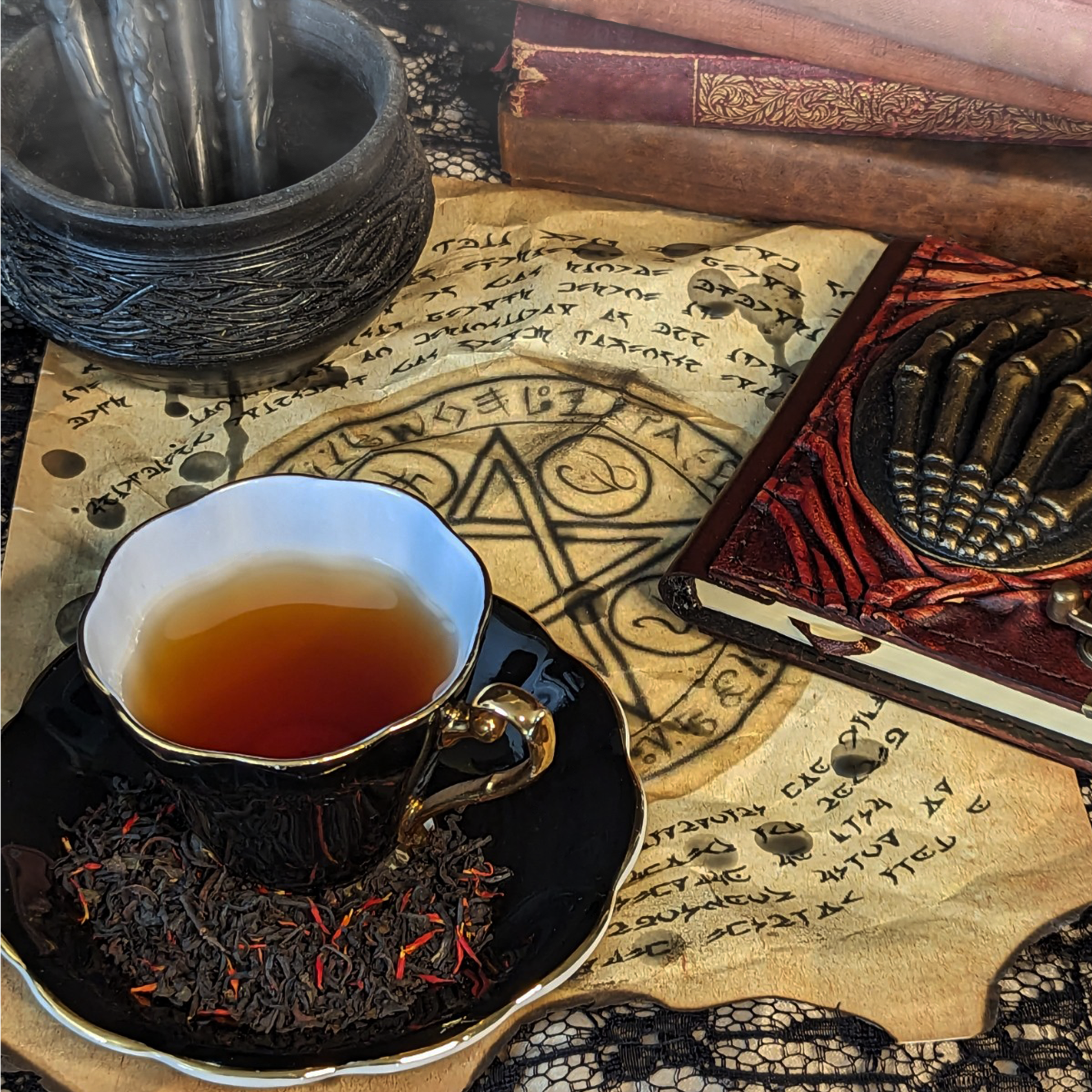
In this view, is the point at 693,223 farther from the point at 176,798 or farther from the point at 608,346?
the point at 176,798

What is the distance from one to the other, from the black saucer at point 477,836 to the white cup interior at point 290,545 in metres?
0.06

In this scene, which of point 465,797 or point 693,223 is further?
point 693,223

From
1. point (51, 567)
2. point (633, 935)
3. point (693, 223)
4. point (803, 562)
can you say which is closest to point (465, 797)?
point (633, 935)

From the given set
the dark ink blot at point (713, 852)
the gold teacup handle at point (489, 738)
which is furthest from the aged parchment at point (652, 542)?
the gold teacup handle at point (489, 738)

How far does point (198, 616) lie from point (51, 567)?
25 cm

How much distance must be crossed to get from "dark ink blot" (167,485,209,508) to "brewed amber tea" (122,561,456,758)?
254mm

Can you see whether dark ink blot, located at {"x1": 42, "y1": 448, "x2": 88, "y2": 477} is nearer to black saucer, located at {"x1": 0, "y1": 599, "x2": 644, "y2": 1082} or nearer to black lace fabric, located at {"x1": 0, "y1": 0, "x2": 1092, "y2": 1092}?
black saucer, located at {"x1": 0, "y1": 599, "x2": 644, "y2": 1082}

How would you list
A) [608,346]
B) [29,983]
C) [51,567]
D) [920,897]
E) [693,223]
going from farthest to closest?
[693,223] < [608,346] < [51,567] < [920,897] < [29,983]

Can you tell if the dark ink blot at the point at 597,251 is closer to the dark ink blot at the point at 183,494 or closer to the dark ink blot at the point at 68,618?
the dark ink blot at the point at 183,494

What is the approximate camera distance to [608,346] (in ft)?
3.03

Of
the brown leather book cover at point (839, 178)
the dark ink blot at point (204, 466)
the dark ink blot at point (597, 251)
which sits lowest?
the dark ink blot at point (204, 466)

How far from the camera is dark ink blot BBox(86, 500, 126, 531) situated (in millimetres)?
805

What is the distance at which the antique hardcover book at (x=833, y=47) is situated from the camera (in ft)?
2.97

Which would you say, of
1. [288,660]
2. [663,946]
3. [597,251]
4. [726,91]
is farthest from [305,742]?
[726,91]
